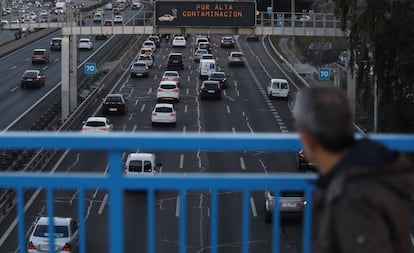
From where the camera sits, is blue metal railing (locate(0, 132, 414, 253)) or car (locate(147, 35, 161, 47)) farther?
car (locate(147, 35, 161, 47))

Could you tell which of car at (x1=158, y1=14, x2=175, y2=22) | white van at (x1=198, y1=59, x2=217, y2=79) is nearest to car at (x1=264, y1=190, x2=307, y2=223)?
car at (x1=158, y1=14, x2=175, y2=22)

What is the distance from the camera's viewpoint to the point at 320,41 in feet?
222

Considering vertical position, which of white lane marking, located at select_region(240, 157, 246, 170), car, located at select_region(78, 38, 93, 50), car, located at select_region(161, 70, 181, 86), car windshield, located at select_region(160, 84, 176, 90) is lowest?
white lane marking, located at select_region(240, 157, 246, 170)

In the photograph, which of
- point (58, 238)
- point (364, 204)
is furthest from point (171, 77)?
point (364, 204)

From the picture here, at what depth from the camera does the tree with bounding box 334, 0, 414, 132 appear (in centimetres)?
2364

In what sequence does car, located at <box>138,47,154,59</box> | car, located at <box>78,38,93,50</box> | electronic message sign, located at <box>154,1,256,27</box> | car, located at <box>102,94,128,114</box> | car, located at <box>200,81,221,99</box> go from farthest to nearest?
car, located at <box>78,38,93,50</box> < car, located at <box>138,47,154,59</box> < car, located at <box>200,81,221,99</box> < electronic message sign, located at <box>154,1,256,27</box> < car, located at <box>102,94,128,114</box>

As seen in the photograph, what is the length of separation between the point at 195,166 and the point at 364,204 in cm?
2695

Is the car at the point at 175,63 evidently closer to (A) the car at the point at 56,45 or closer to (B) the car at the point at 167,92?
(B) the car at the point at 167,92

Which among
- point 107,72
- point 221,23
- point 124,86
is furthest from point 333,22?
point 107,72

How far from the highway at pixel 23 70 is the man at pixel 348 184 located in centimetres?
3630

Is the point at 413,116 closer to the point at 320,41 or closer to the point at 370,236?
the point at 370,236

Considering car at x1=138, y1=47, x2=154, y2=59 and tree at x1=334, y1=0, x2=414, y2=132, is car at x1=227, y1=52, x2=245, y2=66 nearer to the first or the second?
car at x1=138, y1=47, x2=154, y2=59

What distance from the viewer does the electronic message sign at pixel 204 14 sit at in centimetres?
4334

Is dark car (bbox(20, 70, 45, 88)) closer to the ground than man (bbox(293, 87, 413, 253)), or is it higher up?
closer to the ground
